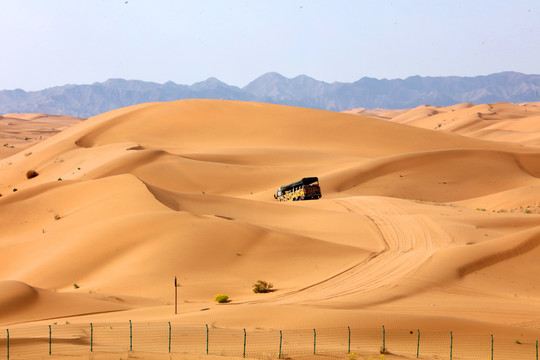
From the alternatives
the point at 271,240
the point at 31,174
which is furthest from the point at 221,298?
the point at 31,174

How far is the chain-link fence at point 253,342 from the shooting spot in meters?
15.9

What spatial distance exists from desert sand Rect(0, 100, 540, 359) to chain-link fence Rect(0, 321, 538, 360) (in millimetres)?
540

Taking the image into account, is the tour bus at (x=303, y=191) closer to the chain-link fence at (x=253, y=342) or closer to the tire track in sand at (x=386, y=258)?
the tire track in sand at (x=386, y=258)

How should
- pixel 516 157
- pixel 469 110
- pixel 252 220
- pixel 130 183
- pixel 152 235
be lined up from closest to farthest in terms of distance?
pixel 152 235
pixel 252 220
pixel 130 183
pixel 516 157
pixel 469 110

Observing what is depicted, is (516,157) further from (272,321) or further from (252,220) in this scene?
(272,321)

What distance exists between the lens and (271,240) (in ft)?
96.2

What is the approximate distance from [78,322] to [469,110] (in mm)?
139713

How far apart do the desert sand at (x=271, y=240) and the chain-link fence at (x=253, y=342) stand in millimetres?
540

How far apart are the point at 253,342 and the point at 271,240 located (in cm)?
1219

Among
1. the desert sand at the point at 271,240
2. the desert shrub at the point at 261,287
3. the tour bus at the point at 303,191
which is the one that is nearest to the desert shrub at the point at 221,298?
the desert sand at the point at 271,240

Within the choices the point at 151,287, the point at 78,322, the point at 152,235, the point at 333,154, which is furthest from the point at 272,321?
the point at 333,154

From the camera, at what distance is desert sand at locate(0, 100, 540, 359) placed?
2106 cm

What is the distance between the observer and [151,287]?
24766 millimetres

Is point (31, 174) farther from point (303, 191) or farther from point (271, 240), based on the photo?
point (271, 240)
